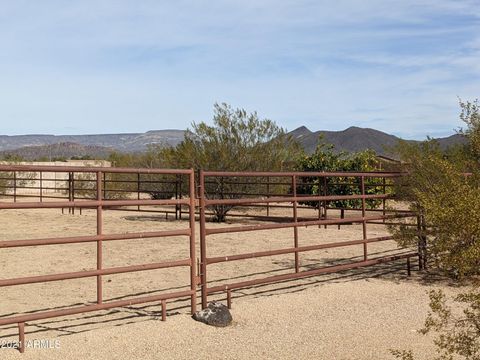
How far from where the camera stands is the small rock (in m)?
6.46

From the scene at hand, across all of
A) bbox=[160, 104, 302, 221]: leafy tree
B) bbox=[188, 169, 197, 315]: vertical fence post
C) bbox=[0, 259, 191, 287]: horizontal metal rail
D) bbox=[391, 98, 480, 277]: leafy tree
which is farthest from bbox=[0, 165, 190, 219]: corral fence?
bbox=[0, 259, 191, 287]: horizontal metal rail

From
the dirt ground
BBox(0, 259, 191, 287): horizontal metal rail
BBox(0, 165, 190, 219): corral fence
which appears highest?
BBox(0, 165, 190, 219): corral fence

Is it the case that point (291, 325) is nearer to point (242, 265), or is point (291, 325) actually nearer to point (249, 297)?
point (249, 297)

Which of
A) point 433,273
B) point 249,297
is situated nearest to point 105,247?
point 249,297

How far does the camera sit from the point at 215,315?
21.3 feet

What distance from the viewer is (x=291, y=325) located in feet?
21.6

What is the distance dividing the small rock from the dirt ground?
0.33ft

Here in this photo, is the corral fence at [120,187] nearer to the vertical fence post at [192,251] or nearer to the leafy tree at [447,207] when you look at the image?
the leafy tree at [447,207]

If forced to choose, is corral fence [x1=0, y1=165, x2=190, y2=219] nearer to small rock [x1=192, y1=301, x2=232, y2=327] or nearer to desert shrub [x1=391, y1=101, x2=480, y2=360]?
desert shrub [x1=391, y1=101, x2=480, y2=360]

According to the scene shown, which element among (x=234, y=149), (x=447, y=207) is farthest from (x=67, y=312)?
(x=234, y=149)

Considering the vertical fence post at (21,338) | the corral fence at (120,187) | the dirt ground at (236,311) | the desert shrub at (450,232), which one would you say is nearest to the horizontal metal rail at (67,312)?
the vertical fence post at (21,338)

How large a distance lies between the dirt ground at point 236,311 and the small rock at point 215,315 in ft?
0.33

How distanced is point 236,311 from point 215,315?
2.04 feet

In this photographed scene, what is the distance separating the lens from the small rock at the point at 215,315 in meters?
6.46
